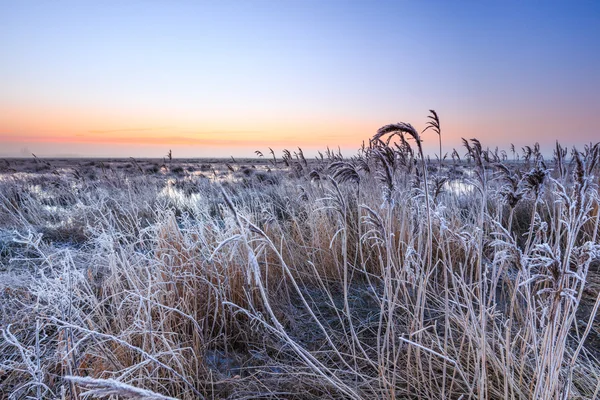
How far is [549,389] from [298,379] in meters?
1.30

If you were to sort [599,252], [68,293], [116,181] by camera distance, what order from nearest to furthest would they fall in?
[599,252] → [68,293] → [116,181]

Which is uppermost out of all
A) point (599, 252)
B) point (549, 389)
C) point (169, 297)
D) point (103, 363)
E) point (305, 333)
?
point (599, 252)

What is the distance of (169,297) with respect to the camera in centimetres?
245

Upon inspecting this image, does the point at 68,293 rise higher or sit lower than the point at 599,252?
lower

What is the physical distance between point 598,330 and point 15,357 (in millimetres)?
4118

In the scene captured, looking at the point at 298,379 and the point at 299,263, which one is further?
the point at 299,263

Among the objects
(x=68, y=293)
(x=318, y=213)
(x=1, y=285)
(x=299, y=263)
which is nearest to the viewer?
(x=68, y=293)

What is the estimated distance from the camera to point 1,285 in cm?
287

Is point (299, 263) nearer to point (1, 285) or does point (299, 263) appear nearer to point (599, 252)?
point (1, 285)

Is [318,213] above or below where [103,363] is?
above

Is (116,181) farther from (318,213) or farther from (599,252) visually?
(599,252)

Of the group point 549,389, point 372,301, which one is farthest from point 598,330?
point 549,389

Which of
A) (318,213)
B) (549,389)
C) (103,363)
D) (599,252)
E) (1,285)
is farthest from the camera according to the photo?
(318,213)

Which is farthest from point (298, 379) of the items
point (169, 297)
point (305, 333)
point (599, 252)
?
point (599, 252)
